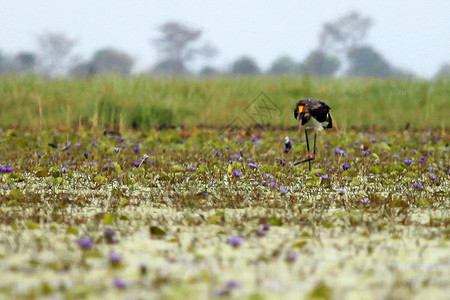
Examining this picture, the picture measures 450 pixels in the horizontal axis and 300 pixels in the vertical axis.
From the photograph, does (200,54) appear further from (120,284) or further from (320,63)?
(120,284)

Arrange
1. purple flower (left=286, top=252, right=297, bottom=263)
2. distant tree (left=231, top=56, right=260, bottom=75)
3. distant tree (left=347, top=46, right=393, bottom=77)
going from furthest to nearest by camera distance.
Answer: distant tree (left=231, top=56, right=260, bottom=75) → distant tree (left=347, top=46, right=393, bottom=77) → purple flower (left=286, top=252, right=297, bottom=263)

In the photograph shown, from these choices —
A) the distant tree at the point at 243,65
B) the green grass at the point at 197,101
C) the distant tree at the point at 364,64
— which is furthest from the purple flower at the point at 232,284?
the distant tree at the point at 243,65

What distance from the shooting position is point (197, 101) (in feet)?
38.9

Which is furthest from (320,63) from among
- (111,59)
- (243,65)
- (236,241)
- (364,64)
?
(236,241)

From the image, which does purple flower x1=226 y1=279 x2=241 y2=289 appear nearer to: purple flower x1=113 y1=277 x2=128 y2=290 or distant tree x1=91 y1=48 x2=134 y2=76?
purple flower x1=113 y1=277 x2=128 y2=290

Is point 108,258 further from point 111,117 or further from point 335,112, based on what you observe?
point 335,112

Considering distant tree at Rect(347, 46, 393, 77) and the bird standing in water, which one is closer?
the bird standing in water

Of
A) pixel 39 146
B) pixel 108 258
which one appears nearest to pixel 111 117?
pixel 39 146

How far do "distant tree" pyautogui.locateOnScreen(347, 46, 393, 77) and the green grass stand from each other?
61845 mm

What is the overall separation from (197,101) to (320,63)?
5858 cm

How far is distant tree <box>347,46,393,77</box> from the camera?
2913 inches

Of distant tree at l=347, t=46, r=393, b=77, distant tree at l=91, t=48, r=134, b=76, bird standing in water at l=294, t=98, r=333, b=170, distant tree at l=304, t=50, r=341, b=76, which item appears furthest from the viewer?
distant tree at l=91, t=48, r=134, b=76

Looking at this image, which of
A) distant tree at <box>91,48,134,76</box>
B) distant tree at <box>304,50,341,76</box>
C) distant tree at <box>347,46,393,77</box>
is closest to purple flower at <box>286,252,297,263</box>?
distant tree at <box>304,50,341,76</box>

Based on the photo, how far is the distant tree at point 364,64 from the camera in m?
74.0
